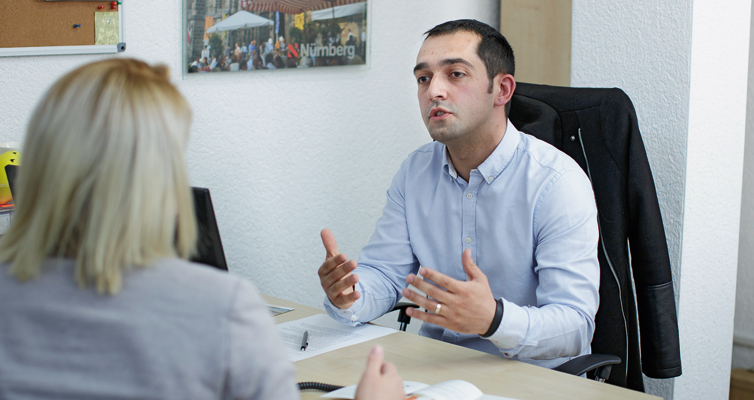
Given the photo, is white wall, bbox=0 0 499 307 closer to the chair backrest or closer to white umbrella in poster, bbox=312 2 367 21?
white umbrella in poster, bbox=312 2 367 21

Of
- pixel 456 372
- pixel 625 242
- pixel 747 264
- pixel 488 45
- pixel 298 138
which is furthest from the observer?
pixel 747 264

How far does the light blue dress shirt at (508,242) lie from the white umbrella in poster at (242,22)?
0.74 metres

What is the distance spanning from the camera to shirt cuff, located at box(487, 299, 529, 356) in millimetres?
1154

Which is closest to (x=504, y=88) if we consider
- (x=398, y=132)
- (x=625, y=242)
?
(x=625, y=242)

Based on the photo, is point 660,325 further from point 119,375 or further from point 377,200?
point 119,375

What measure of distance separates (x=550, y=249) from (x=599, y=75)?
695 millimetres

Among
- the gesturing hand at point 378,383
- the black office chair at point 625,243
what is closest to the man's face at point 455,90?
the black office chair at point 625,243

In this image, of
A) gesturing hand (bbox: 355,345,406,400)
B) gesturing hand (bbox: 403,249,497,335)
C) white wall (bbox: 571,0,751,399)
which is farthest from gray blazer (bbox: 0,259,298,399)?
white wall (bbox: 571,0,751,399)

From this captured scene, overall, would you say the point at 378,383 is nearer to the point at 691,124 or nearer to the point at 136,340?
the point at 136,340

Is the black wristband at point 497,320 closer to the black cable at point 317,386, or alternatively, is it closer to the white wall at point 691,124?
the black cable at point 317,386

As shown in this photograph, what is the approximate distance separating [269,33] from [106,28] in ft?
1.67

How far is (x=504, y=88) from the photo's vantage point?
1.59 metres

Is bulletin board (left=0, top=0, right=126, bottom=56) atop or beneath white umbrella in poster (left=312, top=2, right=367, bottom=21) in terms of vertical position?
beneath

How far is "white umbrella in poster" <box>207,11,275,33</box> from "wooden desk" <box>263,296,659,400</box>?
47.5 inches
